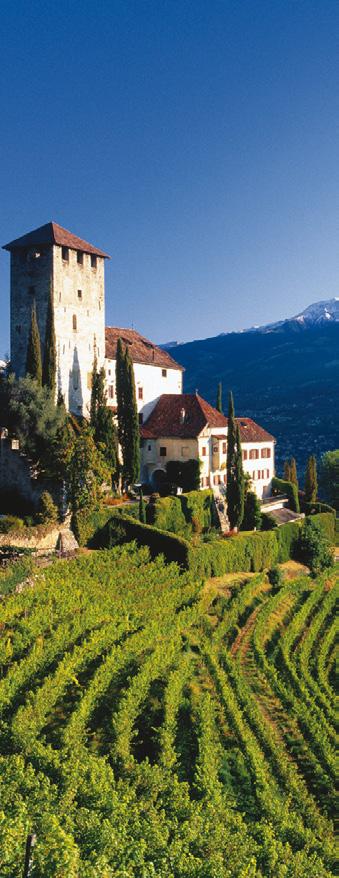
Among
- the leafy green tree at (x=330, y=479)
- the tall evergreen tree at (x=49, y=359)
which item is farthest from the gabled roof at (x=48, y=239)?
the leafy green tree at (x=330, y=479)

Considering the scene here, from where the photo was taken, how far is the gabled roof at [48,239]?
48.4 meters

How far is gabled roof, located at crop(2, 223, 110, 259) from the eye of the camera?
159ft

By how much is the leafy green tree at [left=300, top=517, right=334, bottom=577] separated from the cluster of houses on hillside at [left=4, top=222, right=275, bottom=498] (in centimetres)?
730

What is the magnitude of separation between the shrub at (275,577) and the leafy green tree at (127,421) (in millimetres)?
11719

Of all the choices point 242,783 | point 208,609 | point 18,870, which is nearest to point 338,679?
point 208,609

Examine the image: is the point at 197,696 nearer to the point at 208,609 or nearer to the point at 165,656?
the point at 165,656

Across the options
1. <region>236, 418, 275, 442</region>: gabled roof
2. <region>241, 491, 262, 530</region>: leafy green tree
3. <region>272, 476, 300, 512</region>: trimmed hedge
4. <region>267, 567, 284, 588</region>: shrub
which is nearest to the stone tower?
<region>241, 491, 262, 530</region>: leafy green tree

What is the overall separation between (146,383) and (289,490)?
56.0 feet

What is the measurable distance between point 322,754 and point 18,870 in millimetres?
14605

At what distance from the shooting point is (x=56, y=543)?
39281mm

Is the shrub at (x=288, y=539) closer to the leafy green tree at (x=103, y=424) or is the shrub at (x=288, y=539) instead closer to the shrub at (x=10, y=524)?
the leafy green tree at (x=103, y=424)

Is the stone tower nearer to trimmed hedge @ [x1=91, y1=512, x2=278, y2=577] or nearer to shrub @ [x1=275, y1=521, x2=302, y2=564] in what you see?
trimmed hedge @ [x1=91, y1=512, x2=278, y2=577]

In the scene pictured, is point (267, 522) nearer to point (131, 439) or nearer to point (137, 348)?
point (131, 439)

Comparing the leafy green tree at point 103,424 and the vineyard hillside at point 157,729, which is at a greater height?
the leafy green tree at point 103,424
